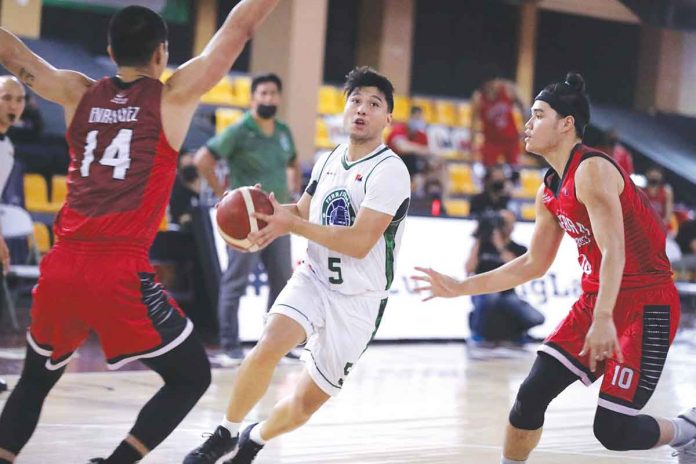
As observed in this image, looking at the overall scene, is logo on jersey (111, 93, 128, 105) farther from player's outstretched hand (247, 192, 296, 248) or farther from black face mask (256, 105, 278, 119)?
black face mask (256, 105, 278, 119)

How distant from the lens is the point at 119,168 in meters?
4.11

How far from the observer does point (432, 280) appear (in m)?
4.98

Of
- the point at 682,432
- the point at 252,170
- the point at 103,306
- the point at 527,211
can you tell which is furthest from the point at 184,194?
the point at 527,211

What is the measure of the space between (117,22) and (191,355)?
1.20 meters

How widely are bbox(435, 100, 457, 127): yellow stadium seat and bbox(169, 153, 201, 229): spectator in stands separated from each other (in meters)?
9.88

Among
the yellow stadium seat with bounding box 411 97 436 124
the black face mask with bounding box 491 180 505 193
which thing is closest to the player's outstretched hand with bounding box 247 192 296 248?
the black face mask with bounding box 491 180 505 193

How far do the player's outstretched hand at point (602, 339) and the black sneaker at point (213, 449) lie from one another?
1.50 meters

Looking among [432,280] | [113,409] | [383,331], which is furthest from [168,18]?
[432,280]

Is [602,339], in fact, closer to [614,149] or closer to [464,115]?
[614,149]

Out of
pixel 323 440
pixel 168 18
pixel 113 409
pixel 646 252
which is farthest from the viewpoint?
pixel 168 18

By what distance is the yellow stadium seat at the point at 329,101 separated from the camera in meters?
18.9

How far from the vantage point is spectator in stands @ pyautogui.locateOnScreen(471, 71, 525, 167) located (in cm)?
1603

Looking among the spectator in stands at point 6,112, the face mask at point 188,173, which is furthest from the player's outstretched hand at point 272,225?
the face mask at point 188,173

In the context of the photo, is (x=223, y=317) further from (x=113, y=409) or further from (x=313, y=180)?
(x=313, y=180)
